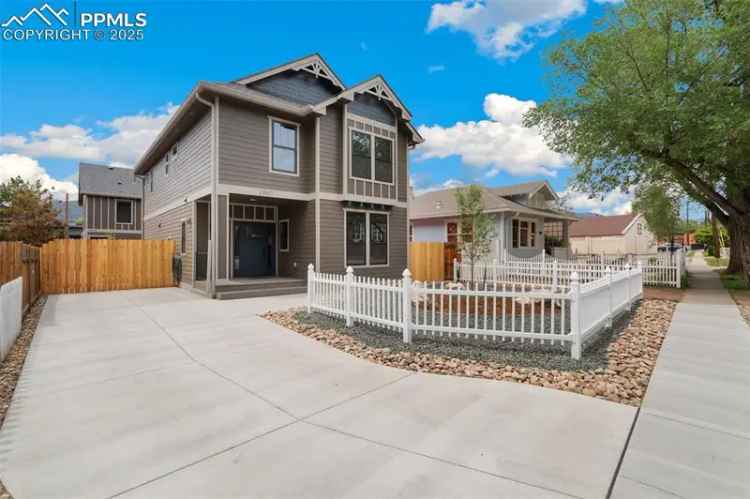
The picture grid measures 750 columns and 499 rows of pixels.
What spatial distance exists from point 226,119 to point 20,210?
61.8 ft

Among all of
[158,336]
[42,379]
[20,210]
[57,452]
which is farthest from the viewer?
[20,210]

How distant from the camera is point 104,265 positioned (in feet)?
40.2

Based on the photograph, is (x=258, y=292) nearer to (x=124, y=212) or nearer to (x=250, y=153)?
(x=250, y=153)

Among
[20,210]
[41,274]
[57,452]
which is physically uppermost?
[20,210]

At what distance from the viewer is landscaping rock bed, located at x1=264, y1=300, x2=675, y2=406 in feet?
13.3

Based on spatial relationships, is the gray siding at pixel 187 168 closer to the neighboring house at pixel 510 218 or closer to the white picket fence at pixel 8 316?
the white picket fence at pixel 8 316

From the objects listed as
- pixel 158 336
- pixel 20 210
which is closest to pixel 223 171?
pixel 158 336

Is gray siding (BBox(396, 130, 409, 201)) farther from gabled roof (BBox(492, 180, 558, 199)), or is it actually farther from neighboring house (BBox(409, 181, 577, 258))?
gabled roof (BBox(492, 180, 558, 199))

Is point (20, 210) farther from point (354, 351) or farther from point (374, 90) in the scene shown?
point (354, 351)

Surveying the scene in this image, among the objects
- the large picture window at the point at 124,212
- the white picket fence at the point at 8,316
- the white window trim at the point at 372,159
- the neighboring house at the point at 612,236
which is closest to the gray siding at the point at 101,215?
the large picture window at the point at 124,212

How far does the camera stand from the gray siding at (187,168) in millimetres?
11244

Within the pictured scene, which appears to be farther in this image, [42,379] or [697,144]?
[697,144]

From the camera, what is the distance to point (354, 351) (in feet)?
17.5

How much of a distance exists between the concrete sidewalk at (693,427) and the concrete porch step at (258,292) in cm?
943
